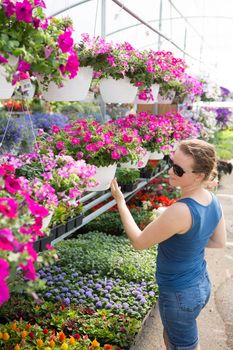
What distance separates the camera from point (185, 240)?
212cm

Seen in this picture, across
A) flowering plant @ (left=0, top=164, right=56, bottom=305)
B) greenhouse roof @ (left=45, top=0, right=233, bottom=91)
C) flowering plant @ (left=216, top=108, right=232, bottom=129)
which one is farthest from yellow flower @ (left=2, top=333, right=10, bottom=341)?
flowering plant @ (left=216, top=108, right=232, bottom=129)

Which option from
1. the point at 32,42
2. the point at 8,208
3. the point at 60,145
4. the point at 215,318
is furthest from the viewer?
the point at 215,318

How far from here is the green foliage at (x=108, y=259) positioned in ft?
11.1

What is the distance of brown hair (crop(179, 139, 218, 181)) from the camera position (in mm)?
2133

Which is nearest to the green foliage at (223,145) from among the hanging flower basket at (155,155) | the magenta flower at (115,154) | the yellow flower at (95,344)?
the hanging flower basket at (155,155)

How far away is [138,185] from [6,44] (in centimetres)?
299

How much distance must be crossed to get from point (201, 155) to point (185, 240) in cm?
40

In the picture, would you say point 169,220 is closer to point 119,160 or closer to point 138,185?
point 119,160

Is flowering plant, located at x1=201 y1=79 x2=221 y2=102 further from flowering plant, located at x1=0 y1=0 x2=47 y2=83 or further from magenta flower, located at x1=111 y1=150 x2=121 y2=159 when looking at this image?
flowering plant, located at x1=0 y1=0 x2=47 y2=83

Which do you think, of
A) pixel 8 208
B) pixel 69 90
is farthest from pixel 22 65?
pixel 69 90

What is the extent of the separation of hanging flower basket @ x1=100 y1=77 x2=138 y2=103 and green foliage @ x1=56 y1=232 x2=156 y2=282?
1.22 meters

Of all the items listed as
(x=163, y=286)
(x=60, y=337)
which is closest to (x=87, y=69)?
(x=163, y=286)

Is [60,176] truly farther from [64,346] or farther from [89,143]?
[64,346]

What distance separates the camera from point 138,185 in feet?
13.8
